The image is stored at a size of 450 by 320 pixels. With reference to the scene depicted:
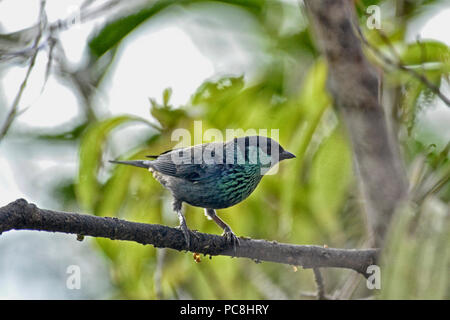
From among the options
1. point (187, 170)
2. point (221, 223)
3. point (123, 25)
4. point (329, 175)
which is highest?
point (123, 25)

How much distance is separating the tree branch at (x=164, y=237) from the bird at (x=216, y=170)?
49 centimetres

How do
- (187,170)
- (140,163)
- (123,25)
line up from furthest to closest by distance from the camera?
1. (123,25)
2. (187,170)
3. (140,163)

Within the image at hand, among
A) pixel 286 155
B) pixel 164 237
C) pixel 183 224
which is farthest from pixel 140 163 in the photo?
pixel 164 237

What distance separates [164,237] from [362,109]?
5.40 ft

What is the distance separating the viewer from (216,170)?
12.2 feet

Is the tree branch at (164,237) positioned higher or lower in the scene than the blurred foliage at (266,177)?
lower

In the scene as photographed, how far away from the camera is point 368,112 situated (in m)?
3.51

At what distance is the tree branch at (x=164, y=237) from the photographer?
200 centimetres

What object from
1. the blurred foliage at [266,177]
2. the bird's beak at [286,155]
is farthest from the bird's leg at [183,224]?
the bird's beak at [286,155]

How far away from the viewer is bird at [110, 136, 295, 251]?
138 inches

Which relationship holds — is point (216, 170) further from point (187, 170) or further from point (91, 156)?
point (91, 156)

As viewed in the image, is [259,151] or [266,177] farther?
[266,177]

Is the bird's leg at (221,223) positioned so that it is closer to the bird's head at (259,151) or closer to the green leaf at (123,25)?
the bird's head at (259,151)
